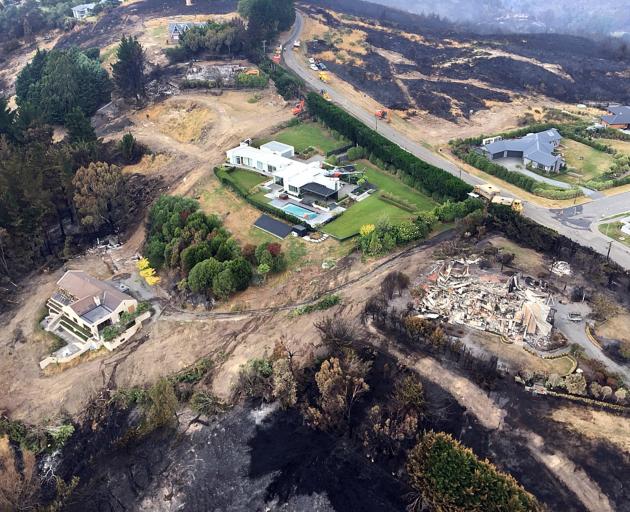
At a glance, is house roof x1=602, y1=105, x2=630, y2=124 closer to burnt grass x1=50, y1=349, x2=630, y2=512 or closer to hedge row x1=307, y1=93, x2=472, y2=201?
hedge row x1=307, y1=93, x2=472, y2=201

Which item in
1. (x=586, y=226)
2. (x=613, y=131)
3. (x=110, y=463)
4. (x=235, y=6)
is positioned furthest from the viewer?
(x=235, y=6)

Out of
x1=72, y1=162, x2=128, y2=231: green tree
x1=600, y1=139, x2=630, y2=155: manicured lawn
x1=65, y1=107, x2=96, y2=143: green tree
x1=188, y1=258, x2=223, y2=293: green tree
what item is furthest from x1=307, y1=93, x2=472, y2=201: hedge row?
x1=65, y1=107, x2=96, y2=143: green tree

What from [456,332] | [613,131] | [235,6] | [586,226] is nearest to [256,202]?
[456,332]

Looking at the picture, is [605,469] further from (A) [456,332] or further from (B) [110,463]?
(B) [110,463]

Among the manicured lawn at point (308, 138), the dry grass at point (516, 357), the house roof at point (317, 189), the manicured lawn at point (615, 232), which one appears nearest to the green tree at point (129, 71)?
the manicured lawn at point (308, 138)

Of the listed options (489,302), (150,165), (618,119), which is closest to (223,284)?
(489,302)

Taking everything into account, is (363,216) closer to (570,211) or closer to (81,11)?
(570,211)
